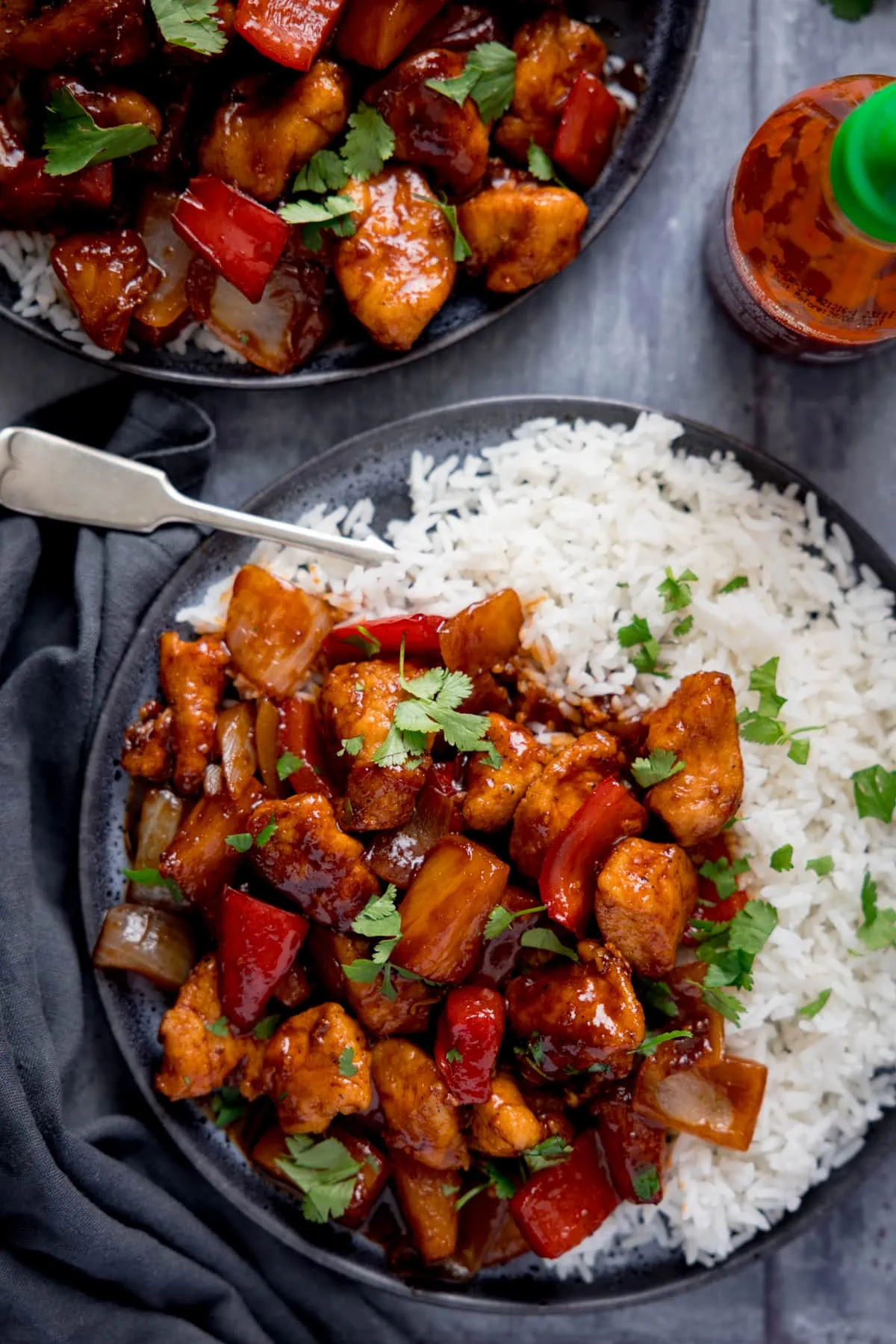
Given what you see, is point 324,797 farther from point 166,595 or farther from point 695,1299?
point 695,1299

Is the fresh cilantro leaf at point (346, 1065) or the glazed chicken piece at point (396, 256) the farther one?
the glazed chicken piece at point (396, 256)

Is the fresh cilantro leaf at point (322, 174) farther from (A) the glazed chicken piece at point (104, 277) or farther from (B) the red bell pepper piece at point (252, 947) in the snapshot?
(B) the red bell pepper piece at point (252, 947)

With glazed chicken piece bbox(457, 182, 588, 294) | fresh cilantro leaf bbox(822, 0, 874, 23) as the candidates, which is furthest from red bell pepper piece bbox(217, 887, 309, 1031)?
fresh cilantro leaf bbox(822, 0, 874, 23)

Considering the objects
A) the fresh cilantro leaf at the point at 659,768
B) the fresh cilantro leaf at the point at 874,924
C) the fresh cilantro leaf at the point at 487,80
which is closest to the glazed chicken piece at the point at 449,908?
the fresh cilantro leaf at the point at 659,768

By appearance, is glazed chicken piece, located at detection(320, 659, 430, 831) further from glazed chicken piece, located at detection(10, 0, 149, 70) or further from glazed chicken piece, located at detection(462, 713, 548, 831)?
glazed chicken piece, located at detection(10, 0, 149, 70)

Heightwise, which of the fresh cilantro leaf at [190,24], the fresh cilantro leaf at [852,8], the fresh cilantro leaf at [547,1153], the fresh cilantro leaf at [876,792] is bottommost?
the fresh cilantro leaf at [547,1153]

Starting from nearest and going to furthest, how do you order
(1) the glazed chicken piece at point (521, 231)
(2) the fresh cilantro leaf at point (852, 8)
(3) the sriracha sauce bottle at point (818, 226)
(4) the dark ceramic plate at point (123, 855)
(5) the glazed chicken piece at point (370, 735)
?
(3) the sriracha sauce bottle at point (818, 226) → (5) the glazed chicken piece at point (370, 735) → (1) the glazed chicken piece at point (521, 231) → (4) the dark ceramic plate at point (123, 855) → (2) the fresh cilantro leaf at point (852, 8)

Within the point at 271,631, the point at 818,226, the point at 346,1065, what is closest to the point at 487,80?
the point at 818,226
